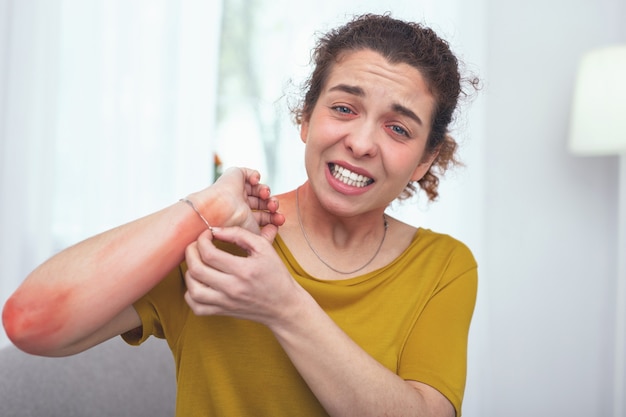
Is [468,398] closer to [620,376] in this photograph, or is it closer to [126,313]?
[620,376]

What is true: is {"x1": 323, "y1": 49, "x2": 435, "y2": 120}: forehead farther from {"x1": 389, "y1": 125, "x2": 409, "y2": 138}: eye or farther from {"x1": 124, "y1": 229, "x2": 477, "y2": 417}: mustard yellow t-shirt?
{"x1": 124, "y1": 229, "x2": 477, "y2": 417}: mustard yellow t-shirt

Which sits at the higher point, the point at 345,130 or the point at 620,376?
the point at 345,130

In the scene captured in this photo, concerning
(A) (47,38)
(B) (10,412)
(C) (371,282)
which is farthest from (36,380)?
(A) (47,38)

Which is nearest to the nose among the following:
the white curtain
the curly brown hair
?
the curly brown hair

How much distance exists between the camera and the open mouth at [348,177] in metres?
1.41

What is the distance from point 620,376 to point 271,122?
1.89 metres

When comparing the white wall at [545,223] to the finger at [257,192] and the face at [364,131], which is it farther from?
the finger at [257,192]

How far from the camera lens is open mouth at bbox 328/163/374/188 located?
1.41m

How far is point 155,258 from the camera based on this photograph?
1.16m

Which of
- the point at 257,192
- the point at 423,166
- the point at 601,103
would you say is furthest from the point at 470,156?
the point at 257,192

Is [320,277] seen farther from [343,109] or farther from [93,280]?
[93,280]

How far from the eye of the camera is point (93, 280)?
1.11m

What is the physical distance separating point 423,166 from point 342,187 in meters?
0.31

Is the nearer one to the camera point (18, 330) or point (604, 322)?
point (18, 330)
